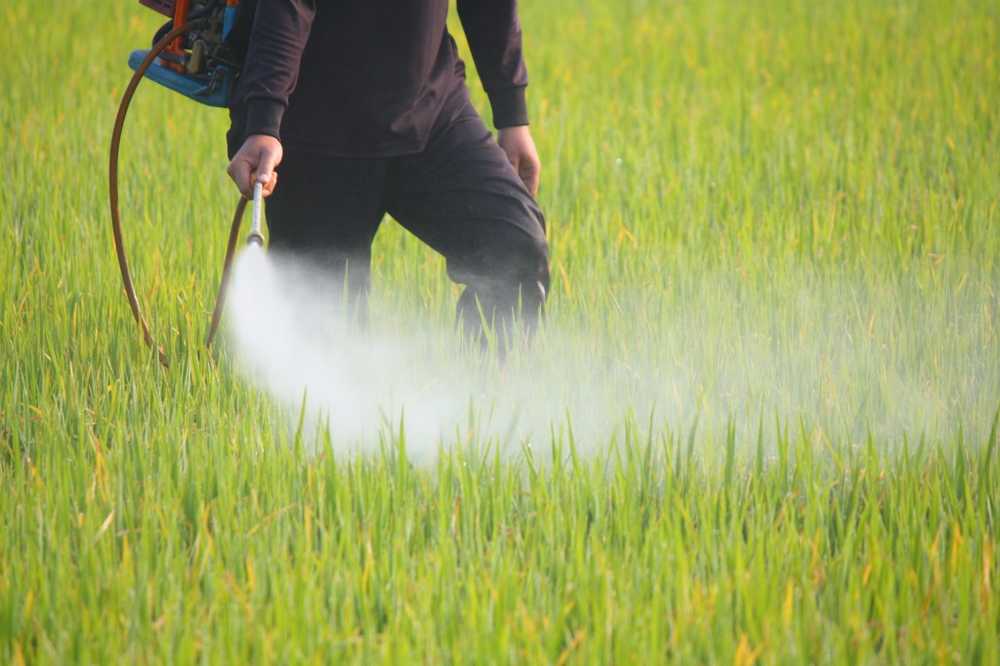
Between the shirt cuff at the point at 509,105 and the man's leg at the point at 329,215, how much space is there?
0.39m

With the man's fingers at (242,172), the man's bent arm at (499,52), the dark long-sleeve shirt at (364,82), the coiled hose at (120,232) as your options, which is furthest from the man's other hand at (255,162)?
the man's bent arm at (499,52)

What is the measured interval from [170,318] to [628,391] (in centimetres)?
116

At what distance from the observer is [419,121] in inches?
113

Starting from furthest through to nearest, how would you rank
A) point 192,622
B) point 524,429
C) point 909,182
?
point 909,182 < point 524,429 < point 192,622

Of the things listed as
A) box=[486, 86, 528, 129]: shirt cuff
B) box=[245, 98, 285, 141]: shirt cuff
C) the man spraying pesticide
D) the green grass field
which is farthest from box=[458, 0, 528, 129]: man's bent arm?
box=[245, 98, 285, 141]: shirt cuff

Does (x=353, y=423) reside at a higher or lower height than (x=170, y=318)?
lower

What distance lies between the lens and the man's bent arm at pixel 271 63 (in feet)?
8.67

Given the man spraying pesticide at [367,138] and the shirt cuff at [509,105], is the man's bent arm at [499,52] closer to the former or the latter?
the shirt cuff at [509,105]

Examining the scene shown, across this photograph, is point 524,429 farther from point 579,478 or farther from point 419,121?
point 419,121

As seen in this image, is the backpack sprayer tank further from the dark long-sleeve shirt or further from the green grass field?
the green grass field

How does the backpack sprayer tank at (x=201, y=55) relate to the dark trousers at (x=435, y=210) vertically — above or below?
above

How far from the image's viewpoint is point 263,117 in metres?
2.64

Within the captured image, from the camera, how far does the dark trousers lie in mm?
2906

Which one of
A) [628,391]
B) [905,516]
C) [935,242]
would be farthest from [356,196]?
[935,242]
